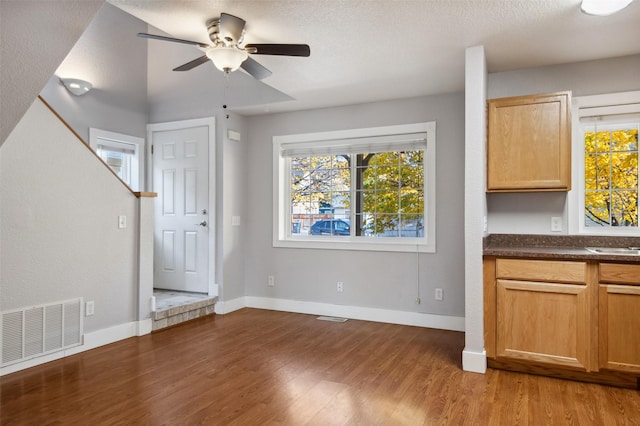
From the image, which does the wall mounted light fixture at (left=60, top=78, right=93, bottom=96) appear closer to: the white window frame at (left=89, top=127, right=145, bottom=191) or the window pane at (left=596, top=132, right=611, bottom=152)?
the white window frame at (left=89, top=127, right=145, bottom=191)

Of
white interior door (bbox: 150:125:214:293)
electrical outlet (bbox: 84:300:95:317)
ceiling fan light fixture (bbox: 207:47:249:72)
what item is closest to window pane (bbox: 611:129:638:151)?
ceiling fan light fixture (bbox: 207:47:249:72)

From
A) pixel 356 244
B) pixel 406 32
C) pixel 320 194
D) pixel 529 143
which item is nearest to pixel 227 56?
pixel 406 32

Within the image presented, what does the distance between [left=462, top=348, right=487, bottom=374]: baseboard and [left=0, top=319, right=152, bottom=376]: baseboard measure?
9.54 feet

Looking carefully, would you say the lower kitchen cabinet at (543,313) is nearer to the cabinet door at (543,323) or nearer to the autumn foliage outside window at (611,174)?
the cabinet door at (543,323)

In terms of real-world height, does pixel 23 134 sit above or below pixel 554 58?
below

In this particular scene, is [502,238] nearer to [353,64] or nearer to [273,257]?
[353,64]

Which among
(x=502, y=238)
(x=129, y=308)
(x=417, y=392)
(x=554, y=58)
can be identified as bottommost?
(x=417, y=392)

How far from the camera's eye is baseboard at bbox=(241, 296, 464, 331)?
13.8ft

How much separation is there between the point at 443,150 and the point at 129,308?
3.44 metres

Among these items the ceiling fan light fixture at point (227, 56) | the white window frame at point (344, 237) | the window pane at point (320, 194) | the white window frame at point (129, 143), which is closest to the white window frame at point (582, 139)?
the white window frame at point (344, 237)

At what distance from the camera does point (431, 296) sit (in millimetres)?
4289

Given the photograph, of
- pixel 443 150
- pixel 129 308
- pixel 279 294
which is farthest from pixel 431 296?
pixel 129 308

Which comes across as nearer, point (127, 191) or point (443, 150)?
point (127, 191)

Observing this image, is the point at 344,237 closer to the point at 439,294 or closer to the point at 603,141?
the point at 439,294
